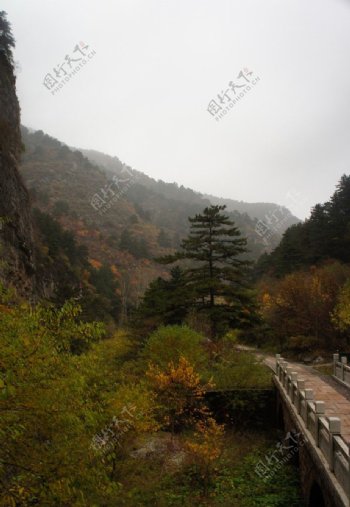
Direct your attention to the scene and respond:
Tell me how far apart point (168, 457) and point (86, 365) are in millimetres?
11443

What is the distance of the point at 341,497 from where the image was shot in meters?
7.10

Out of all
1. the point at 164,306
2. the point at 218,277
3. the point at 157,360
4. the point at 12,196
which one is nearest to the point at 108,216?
the point at 12,196

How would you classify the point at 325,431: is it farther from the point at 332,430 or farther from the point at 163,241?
the point at 163,241

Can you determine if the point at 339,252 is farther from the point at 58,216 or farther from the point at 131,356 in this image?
the point at 58,216

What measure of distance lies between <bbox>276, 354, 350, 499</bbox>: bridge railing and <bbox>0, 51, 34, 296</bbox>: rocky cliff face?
19.4 m

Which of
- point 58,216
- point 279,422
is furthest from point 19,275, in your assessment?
point 58,216

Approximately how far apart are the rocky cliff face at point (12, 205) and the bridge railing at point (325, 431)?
63.6ft

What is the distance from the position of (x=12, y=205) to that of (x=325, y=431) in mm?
27802

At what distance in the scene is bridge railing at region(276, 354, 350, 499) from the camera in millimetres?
7562

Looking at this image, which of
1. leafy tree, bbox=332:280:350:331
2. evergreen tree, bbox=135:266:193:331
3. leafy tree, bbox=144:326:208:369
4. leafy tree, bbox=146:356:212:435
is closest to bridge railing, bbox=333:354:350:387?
leafy tree, bbox=146:356:212:435

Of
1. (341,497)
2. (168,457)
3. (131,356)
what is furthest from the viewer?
(131,356)

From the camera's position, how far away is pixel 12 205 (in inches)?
1205

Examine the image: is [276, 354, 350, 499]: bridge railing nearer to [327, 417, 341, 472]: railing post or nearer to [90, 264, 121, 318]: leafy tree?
[327, 417, 341, 472]: railing post

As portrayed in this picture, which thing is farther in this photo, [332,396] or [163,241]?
[163,241]
